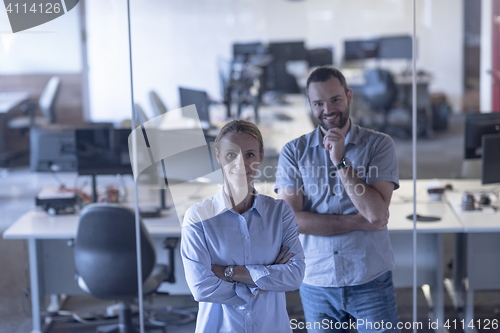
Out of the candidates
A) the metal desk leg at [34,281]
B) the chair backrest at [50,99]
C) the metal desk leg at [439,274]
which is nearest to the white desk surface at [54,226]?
the metal desk leg at [34,281]

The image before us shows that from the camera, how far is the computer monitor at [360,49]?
9734mm

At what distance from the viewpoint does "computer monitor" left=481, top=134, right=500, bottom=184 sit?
3.54m

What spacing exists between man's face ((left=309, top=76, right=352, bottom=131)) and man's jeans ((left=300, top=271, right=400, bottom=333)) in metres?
0.63

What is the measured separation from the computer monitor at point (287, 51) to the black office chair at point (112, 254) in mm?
6740

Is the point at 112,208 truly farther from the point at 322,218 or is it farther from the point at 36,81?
the point at 36,81

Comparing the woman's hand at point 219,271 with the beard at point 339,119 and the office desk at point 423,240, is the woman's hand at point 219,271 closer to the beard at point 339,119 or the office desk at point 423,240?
the beard at point 339,119

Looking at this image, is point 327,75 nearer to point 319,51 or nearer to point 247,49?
point 247,49

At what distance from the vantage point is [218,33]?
9.91 m

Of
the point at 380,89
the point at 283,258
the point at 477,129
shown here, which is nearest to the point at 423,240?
the point at 477,129

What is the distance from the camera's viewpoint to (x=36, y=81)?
6984 mm

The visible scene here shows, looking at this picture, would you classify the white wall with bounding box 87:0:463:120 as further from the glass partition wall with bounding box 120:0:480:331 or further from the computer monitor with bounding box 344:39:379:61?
the computer monitor with bounding box 344:39:379:61

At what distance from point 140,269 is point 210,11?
24.5ft

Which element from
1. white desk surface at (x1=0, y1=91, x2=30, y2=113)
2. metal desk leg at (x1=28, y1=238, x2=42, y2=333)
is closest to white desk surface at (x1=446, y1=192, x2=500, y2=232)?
metal desk leg at (x1=28, y1=238, x2=42, y2=333)

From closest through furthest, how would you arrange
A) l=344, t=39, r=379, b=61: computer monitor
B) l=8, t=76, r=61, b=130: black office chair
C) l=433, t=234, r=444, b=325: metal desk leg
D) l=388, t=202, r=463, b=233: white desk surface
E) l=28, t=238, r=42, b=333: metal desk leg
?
l=388, t=202, r=463, b=233: white desk surface
l=433, t=234, r=444, b=325: metal desk leg
l=28, t=238, r=42, b=333: metal desk leg
l=8, t=76, r=61, b=130: black office chair
l=344, t=39, r=379, b=61: computer monitor
